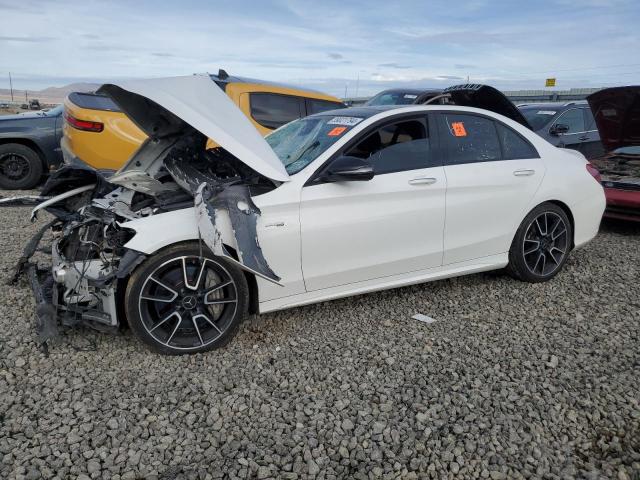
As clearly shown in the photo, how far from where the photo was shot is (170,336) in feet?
10.8

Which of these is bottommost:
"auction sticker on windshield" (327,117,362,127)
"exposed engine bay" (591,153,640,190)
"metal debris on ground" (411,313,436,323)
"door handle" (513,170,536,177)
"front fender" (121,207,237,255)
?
"metal debris on ground" (411,313,436,323)

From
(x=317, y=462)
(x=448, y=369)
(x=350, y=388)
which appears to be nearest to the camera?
(x=317, y=462)

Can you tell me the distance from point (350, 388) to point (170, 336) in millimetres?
1216

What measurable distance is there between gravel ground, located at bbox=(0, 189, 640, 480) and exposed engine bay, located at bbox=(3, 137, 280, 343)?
340 millimetres

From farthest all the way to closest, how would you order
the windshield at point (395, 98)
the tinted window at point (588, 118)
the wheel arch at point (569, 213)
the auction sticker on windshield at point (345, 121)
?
the windshield at point (395, 98), the tinted window at point (588, 118), the wheel arch at point (569, 213), the auction sticker on windshield at point (345, 121)

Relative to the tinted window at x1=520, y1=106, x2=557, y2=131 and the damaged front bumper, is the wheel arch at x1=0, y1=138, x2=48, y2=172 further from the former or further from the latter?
the tinted window at x1=520, y1=106, x2=557, y2=131

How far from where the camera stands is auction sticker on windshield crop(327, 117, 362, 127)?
12.5ft

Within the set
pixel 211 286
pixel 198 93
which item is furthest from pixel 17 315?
pixel 198 93

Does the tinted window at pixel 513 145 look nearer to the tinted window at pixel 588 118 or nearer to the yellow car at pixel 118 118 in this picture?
the yellow car at pixel 118 118

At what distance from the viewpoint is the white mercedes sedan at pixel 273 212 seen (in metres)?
3.18

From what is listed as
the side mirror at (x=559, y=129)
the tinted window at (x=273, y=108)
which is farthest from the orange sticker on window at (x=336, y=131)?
the side mirror at (x=559, y=129)

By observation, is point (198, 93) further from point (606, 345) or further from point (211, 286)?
point (606, 345)

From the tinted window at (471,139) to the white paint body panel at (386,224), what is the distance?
92mm

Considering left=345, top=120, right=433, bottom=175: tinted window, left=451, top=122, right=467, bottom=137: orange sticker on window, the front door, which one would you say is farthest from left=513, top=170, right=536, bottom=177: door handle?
left=345, top=120, right=433, bottom=175: tinted window
